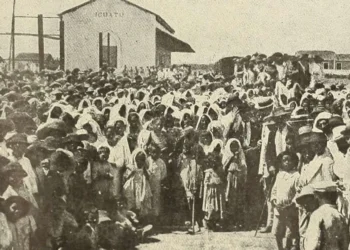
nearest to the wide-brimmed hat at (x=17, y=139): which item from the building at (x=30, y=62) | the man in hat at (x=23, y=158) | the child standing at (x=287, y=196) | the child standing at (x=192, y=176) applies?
the man in hat at (x=23, y=158)

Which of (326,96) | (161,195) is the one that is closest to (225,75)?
(326,96)

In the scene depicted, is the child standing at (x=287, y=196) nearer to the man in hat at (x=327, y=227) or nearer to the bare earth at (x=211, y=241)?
the bare earth at (x=211, y=241)

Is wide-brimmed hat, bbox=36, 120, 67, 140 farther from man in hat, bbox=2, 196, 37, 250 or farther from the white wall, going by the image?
the white wall

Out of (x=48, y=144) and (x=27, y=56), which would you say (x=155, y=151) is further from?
(x=27, y=56)

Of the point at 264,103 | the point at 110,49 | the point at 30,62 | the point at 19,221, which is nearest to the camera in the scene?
the point at 19,221

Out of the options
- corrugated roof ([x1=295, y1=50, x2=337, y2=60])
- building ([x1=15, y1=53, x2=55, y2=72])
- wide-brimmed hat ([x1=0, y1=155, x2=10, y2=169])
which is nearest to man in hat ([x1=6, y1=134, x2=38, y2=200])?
wide-brimmed hat ([x1=0, y1=155, x2=10, y2=169])

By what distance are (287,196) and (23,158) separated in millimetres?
1452

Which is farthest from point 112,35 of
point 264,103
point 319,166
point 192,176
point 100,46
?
point 319,166

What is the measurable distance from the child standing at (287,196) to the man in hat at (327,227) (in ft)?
2.85

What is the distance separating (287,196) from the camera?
323 cm

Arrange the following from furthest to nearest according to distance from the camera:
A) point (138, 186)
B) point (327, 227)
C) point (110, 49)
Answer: point (110, 49), point (138, 186), point (327, 227)

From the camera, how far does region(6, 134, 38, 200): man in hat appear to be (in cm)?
301

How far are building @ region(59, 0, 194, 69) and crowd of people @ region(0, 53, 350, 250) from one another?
0.90ft

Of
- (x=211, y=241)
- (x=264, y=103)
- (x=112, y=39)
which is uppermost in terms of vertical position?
(x=112, y=39)
